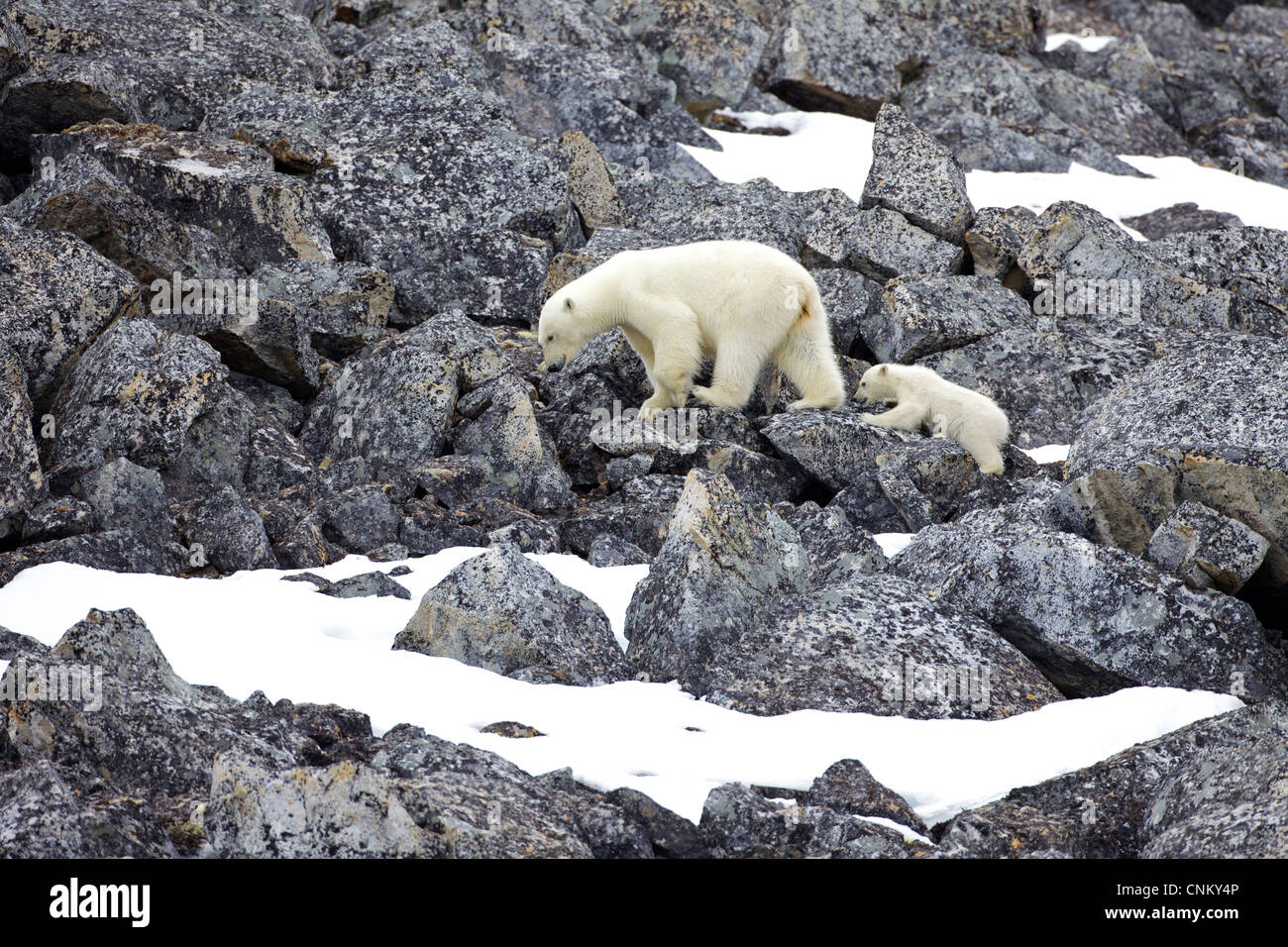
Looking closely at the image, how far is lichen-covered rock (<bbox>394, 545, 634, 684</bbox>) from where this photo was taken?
6.70 m

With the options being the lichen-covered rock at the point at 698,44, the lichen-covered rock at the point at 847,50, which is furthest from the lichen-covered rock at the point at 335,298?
the lichen-covered rock at the point at 847,50

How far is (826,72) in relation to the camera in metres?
21.4

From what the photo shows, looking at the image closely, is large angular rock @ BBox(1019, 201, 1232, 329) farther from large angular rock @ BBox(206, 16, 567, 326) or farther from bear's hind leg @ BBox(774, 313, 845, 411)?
large angular rock @ BBox(206, 16, 567, 326)

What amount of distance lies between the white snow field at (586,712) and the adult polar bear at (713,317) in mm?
3885

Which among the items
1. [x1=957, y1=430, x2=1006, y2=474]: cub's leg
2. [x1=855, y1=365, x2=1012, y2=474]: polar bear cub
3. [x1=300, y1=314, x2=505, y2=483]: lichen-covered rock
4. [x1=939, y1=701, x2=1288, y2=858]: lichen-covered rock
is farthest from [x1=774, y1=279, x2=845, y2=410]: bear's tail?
[x1=939, y1=701, x2=1288, y2=858]: lichen-covered rock

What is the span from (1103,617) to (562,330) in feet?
19.7

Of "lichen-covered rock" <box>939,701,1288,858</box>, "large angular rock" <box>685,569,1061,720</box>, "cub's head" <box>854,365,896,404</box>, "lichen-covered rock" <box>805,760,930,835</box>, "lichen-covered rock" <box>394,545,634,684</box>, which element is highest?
"lichen-covered rock" <box>939,701,1288,858</box>

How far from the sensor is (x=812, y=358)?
11.2 meters

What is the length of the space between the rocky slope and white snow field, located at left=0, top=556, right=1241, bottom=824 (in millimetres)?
225

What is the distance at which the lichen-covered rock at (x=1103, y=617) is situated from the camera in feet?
21.8

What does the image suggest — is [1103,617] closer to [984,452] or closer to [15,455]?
[984,452]

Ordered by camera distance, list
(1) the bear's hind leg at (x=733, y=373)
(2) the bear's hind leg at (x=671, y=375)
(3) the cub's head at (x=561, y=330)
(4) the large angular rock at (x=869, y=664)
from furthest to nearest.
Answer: (3) the cub's head at (x=561, y=330) < (1) the bear's hind leg at (x=733, y=373) < (2) the bear's hind leg at (x=671, y=375) < (4) the large angular rock at (x=869, y=664)

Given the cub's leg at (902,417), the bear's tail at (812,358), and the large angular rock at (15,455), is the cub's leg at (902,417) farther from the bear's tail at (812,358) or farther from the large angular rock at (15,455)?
the large angular rock at (15,455)

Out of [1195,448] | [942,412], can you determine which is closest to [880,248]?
[942,412]
